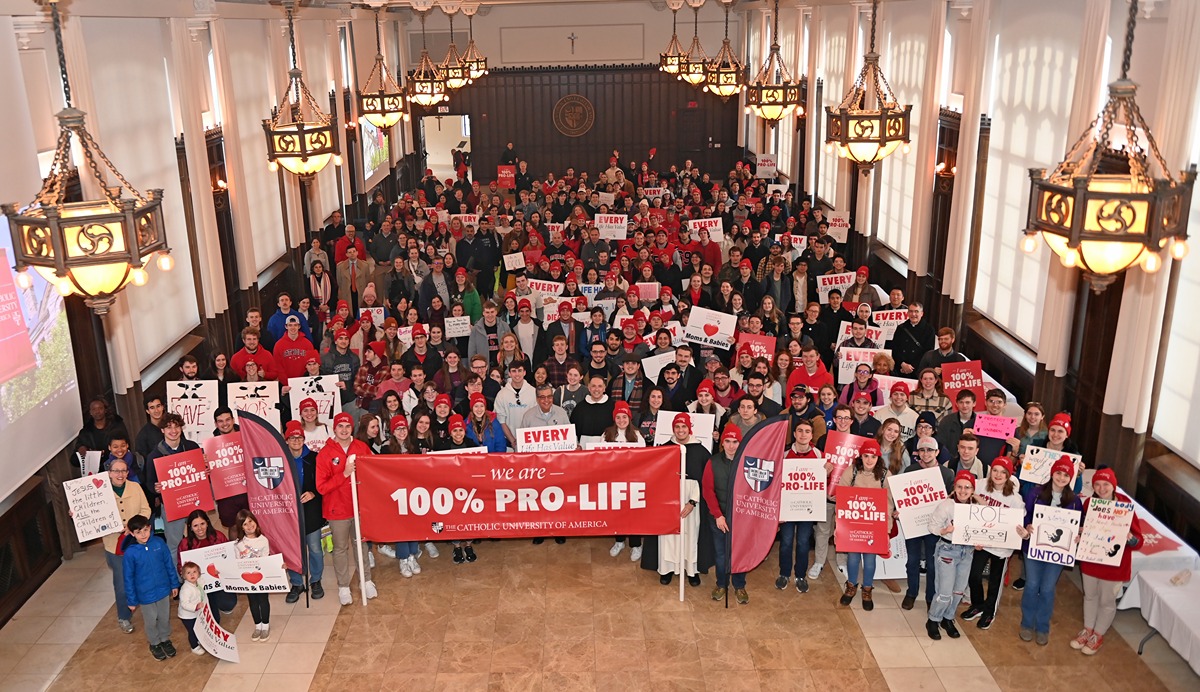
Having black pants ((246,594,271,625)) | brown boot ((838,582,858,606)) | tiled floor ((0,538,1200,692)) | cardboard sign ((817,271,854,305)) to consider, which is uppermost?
cardboard sign ((817,271,854,305))

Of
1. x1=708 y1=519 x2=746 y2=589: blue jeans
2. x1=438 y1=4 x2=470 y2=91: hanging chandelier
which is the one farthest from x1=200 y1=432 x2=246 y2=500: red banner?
x1=438 y1=4 x2=470 y2=91: hanging chandelier

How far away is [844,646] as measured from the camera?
8.90 metres

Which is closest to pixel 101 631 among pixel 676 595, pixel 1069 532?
pixel 676 595

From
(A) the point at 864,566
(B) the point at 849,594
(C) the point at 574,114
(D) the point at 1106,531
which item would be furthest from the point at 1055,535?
(C) the point at 574,114

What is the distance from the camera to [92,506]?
29.2 feet

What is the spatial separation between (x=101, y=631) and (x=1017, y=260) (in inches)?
437

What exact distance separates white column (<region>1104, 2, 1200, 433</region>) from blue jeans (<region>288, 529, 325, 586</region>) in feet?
25.7

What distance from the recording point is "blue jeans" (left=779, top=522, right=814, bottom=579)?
966 centimetres

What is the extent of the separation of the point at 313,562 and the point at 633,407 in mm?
3637

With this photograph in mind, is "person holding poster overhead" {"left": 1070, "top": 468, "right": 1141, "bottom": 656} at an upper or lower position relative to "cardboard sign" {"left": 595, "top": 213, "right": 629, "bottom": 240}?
lower

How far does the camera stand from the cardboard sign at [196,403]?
426 inches

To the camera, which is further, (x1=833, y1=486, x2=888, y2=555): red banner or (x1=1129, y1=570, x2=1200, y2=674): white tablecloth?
(x1=833, y1=486, x2=888, y2=555): red banner

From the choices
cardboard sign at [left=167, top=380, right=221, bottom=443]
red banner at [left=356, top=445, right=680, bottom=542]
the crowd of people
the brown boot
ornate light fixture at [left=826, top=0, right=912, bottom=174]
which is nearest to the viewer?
the crowd of people

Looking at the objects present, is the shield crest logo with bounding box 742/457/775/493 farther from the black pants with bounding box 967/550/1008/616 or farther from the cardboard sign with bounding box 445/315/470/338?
the cardboard sign with bounding box 445/315/470/338
